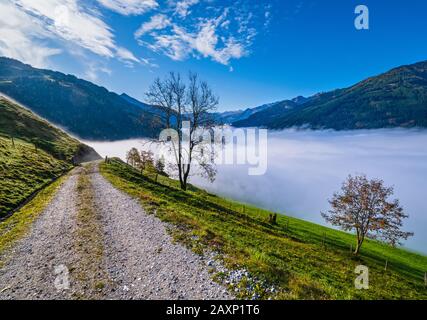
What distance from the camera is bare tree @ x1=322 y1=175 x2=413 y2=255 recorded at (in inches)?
1853

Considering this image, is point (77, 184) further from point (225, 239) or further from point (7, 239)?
point (225, 239)

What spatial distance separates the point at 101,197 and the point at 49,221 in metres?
8.47

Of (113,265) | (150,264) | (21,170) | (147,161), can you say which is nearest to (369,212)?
(150,264)

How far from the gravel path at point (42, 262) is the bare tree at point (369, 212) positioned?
5166cm

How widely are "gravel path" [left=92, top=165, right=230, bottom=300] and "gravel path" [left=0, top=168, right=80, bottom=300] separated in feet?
8.54

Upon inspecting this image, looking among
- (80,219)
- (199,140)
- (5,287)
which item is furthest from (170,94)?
(5,287)

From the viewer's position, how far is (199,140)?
1901 inches

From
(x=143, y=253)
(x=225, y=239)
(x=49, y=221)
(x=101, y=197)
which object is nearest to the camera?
(x=143, y=253)

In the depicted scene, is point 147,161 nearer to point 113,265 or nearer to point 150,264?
point 113,265

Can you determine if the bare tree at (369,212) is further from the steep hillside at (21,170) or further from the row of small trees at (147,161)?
the steep hillside at (21,170)

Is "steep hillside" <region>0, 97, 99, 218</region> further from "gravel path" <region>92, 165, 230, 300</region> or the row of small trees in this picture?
the row of small trees

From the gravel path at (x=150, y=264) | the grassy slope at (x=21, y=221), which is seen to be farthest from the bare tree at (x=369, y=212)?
the grassy slope at (x=21, y=221)

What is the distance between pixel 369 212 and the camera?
49094 millimetres

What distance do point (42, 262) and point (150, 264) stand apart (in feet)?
22.7
